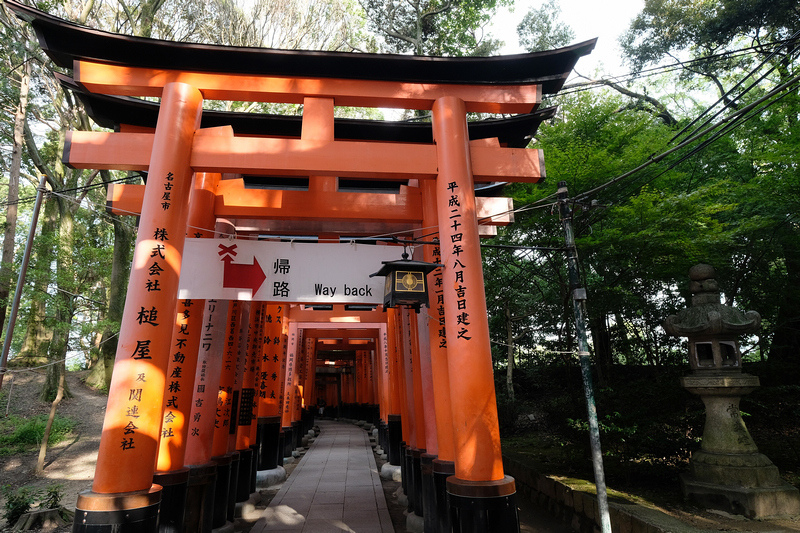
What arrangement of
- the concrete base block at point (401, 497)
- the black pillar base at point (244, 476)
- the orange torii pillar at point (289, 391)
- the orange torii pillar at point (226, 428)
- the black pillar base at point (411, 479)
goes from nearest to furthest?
the orange torii pillar at point (226, 428) → the black pillar base at point (411, 479) → the black pillar base at point (244, 476) → the concrete base block at point (401, 497) → the orange torii pillar at point (289, 391)

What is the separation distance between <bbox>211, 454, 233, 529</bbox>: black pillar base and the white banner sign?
291 centimetres

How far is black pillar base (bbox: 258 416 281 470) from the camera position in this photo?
38.1 feet

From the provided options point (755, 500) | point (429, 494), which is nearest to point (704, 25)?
point (755, 500)

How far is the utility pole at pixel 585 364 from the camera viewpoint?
516 centimetres

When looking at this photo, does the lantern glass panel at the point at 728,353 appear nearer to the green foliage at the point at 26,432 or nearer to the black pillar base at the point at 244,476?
the black pillar base at the point at 244,476

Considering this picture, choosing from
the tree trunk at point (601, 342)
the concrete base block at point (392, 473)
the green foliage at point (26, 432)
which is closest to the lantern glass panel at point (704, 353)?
the tree trunk at point (601, 342)

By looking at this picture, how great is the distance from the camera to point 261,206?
7215 mm

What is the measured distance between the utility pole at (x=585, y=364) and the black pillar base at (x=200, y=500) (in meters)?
5.33

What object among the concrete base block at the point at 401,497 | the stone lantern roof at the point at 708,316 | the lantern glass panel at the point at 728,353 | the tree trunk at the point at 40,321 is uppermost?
the tree trunk at the point at 40,321

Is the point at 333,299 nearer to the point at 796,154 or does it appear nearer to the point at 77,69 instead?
the point at 77,69

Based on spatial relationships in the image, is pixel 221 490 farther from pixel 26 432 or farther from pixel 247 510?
pixel 26 432

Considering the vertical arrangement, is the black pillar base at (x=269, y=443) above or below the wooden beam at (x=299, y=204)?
below

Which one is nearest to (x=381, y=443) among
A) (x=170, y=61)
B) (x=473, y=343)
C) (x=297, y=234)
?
(x=297, y=234)

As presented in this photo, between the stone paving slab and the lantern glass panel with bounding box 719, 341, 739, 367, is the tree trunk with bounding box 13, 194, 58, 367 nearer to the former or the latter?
the stone paving slab
